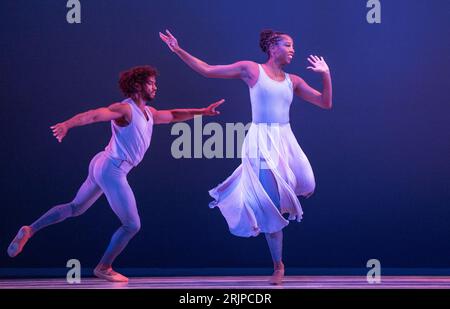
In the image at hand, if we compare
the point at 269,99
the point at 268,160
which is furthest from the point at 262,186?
the point at 269,99

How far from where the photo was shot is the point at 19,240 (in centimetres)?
540

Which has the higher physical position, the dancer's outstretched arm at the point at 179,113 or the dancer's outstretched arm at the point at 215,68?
the dancer's outstretched arm at the point at 215,68

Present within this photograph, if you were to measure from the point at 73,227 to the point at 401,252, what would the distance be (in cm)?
240

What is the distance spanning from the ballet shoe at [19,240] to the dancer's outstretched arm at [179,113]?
112cm

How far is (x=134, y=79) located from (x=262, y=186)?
3.67ft

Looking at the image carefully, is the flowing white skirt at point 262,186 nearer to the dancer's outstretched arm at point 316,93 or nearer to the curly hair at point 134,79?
the dancer's outstretched arm at point 316,93

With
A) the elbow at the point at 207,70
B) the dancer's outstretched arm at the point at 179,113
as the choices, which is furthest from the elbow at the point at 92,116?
→ the elbow at the point at 207,70

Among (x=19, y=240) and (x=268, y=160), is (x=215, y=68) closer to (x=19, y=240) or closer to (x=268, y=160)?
(x=268, y=160)

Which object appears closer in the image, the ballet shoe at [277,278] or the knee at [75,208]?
the ballet shoe at [277,278]

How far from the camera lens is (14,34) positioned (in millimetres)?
5934

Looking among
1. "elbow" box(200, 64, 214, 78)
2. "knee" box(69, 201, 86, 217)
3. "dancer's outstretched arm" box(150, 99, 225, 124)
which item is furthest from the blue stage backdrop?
"elbow" box(200, 64, 214, 78)

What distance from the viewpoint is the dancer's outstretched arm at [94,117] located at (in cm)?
485

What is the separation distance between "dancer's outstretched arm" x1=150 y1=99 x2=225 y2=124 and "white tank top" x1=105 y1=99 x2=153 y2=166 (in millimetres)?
129

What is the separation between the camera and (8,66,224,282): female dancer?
5.23 m
